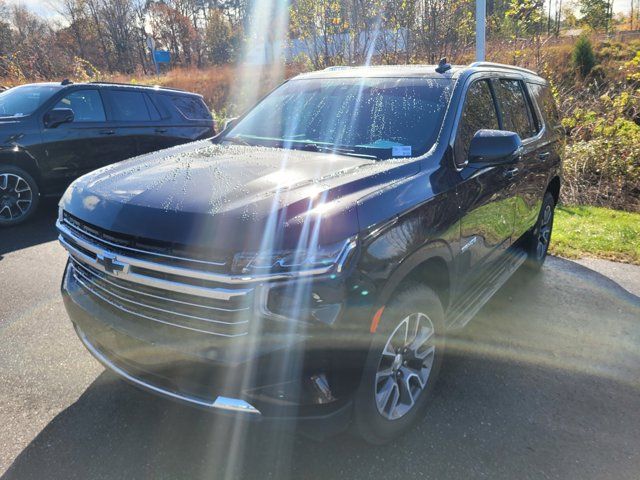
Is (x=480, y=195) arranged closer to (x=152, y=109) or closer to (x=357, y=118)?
(x=357, y=118)

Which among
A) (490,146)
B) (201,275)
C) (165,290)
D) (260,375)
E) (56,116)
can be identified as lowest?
(260,375)

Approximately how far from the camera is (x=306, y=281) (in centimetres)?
190

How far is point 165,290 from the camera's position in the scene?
207 centimetres

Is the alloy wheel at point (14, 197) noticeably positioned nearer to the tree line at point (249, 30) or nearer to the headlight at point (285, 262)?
the headlight at point (285, 262)

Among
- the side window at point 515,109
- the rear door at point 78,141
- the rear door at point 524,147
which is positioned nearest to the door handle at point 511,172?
the rear door at point 524,147

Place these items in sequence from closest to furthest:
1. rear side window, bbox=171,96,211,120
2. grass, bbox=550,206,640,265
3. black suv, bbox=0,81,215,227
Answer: grass, bbox=550,206,640,265 < black suv, bbox=0,81,215,227 < rear side window, bbox=171,96,211,120

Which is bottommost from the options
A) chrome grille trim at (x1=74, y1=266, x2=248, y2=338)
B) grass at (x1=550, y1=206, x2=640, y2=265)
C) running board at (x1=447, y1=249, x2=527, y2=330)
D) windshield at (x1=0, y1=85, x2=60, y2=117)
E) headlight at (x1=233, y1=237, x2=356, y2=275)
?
grass at (x1=550, y1=206, x2=640, y2=265)

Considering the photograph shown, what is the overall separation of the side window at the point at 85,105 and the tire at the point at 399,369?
6.12 m

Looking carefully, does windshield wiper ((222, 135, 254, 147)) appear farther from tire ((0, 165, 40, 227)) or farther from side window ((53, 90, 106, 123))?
side window ((53, 90, 106, 123))

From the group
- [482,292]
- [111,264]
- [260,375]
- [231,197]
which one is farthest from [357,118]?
[260,375]

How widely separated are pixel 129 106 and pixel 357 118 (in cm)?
533

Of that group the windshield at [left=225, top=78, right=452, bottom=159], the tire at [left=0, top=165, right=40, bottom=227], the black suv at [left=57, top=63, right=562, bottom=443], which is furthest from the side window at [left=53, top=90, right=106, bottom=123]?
the black suv at [left=57, top=63, right=562, bottom=443]

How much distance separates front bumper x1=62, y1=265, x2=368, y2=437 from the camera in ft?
6.28

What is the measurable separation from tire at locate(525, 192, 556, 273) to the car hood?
2832 mm
